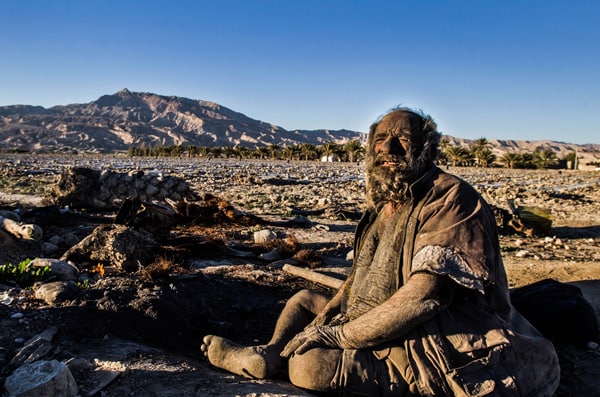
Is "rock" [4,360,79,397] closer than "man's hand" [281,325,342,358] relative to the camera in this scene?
Yes

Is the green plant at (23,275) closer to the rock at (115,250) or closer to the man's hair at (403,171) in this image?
the rock at (115,250)

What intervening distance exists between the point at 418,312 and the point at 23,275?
4.52m

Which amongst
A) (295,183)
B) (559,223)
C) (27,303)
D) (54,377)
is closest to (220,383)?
(54,377)

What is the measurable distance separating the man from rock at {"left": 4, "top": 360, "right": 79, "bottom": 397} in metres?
1.03

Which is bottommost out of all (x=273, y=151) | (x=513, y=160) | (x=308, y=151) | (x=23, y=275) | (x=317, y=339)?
(x=23, y=275)

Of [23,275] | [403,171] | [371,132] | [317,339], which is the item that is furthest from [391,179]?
[23,275]

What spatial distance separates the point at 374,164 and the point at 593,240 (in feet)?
30.5

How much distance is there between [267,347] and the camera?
329cm

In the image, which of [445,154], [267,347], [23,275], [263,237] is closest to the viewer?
[267,347]

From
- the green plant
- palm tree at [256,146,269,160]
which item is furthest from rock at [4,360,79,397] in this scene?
palm tree at [256,146,269,160]

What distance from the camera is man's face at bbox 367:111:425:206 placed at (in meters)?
3.04

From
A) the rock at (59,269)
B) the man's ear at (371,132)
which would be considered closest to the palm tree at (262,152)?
the rock at (59,269)

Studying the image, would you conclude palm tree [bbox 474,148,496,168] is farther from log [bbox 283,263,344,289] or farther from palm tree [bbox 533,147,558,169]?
log [bbox 283,263,344,289]

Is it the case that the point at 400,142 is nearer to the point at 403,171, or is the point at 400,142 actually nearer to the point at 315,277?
the point at 403,171
